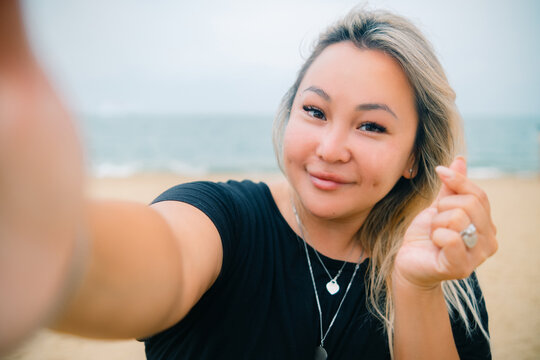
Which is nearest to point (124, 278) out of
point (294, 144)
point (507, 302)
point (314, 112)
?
point (294, 144)

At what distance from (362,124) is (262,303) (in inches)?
40.0

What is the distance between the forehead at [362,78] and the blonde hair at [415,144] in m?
0.05

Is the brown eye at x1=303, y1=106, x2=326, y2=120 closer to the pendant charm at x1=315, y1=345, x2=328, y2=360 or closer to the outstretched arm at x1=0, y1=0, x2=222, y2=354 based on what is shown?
the pendant charm at x1=315, y1=345, x2=328, y2=360

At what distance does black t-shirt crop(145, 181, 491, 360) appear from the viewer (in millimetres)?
1684

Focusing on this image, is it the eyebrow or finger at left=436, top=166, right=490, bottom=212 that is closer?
finger at left=436, top=166, right=490, bottom=212

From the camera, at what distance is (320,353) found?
1851 mm

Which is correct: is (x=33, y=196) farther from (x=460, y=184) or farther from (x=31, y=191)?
(x=460, y=184)

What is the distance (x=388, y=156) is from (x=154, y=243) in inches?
52.5

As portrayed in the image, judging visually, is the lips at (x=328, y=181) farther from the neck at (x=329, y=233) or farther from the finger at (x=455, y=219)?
the finger at (x=455, y=219)

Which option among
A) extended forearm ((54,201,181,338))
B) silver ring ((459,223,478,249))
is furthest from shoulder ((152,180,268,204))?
silver ring ((459,223,478,249))

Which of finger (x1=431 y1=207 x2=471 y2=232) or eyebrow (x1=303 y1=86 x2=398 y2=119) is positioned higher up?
eyebrow (x1=303 y1=86 x2=398 y2=119)

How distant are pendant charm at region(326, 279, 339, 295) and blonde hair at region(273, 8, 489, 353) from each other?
197mm

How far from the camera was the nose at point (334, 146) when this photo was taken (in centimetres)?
183

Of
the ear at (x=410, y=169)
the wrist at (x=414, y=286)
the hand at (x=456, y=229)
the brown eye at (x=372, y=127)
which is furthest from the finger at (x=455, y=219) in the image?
the ear at (x=410, y=169)
